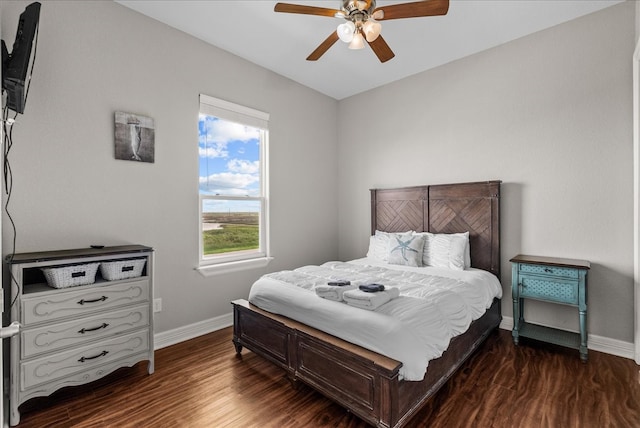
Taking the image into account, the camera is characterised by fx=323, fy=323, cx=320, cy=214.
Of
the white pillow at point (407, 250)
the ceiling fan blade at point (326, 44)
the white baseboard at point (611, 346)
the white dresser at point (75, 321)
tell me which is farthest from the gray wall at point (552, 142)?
the white dresser at point (75, 321)

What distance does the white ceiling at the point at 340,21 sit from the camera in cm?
284

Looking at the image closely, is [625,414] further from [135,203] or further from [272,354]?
[135,203]

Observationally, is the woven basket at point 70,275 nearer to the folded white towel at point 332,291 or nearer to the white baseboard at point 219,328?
the white baseboard at point 219,328

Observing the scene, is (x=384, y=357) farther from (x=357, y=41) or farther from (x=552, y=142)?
(x=552, y=142)

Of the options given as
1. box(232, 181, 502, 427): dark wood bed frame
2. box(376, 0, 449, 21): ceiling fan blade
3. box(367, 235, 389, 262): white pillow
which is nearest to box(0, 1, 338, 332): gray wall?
box(232, 181, 502, 427): dark wood bed frame

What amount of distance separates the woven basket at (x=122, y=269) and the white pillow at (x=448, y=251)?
2.77 meters

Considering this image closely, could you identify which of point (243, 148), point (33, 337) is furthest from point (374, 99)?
point (33, 337)

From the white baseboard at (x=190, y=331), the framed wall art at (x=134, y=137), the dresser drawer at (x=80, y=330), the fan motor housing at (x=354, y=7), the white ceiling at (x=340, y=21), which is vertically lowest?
the white baseboard at (x=190, y=331)

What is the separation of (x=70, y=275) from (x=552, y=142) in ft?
13.9

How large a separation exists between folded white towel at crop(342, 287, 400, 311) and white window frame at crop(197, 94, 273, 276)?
1.79m

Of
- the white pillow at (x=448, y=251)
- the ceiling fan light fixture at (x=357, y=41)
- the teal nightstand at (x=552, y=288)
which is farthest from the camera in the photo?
the white pillow at (x=448, y=251)

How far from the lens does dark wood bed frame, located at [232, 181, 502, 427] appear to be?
1868 mm

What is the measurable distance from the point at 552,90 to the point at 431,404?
3074 millimetres

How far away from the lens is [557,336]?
2.94 m
